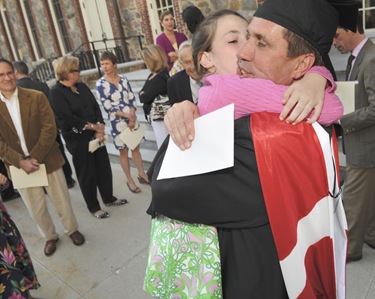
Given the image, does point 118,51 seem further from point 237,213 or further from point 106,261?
point 237,213

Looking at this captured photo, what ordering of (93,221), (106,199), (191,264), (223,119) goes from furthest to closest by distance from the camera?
(106,199) → (93,221) → (191,264) → (223,119)

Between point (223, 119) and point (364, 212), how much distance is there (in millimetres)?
2055

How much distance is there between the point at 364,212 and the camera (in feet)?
7.73

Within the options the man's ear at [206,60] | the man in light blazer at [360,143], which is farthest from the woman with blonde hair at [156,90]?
the man's ear at [206,60]

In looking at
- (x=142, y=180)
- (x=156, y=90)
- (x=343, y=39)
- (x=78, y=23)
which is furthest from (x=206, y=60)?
(x=78, y=23)

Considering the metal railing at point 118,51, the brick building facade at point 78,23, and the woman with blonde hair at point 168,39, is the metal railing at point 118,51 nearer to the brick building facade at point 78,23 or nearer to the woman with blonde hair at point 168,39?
the brick building facade at point 78,23

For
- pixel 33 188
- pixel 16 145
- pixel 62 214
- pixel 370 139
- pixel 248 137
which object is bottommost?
pixel 62 214

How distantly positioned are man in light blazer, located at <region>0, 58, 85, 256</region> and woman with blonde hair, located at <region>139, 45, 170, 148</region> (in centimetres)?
121

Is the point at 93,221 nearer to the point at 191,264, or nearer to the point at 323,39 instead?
the point at 191,264

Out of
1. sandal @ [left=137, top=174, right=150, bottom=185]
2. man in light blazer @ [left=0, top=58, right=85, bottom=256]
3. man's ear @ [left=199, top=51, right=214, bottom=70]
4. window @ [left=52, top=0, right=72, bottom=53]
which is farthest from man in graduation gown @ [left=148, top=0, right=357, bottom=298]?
window @ [left=52, top=0, right=72, bottom=53]

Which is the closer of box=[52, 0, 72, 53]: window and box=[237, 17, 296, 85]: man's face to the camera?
box=[237, 17, 296, 85]: man's face

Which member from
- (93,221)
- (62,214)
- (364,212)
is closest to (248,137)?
(364,212)

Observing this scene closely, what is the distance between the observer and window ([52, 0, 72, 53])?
40.2ft

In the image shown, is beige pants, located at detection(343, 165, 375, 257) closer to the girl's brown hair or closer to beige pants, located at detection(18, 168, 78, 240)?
the girl's brown hair
